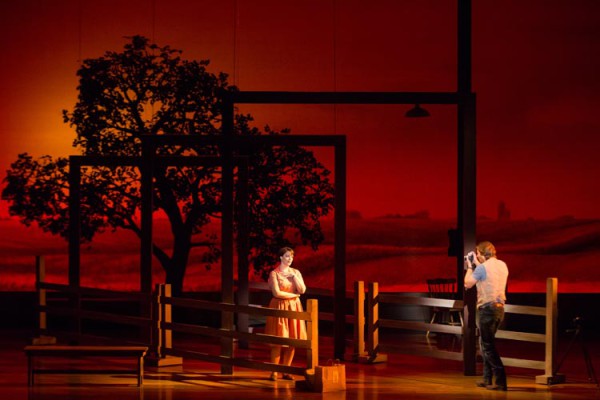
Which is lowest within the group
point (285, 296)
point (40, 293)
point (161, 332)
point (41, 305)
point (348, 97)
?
point (161, 332)

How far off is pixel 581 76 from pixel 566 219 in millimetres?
2671

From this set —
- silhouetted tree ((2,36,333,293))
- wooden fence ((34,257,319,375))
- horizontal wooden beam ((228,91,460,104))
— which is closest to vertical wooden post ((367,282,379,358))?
wooden fence ((34,257,319,375))

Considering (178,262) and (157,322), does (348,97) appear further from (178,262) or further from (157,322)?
(178,262)

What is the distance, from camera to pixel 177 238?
71.8ft

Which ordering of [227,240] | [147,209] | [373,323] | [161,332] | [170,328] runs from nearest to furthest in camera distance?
[227,240] < [170,328] < [161,332] < [147,209] < [373,323]

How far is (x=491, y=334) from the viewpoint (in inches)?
566

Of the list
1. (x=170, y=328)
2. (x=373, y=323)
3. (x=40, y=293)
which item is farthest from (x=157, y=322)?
(x=40, y=293)

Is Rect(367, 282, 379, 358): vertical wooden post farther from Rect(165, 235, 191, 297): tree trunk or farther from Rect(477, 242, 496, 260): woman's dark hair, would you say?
Rect(165, 235, 191, 297): tree trunk

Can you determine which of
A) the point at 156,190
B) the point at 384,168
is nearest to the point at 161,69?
the point at 156,190

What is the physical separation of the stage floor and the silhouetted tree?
4640mm

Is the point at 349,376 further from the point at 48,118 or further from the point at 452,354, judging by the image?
the point at 48,118

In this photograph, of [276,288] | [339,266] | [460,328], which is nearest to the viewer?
[276,288]

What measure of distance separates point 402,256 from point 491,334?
11.5m

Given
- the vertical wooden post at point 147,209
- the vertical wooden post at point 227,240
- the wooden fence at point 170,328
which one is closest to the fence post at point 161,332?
the wooden fence at point 170,328
